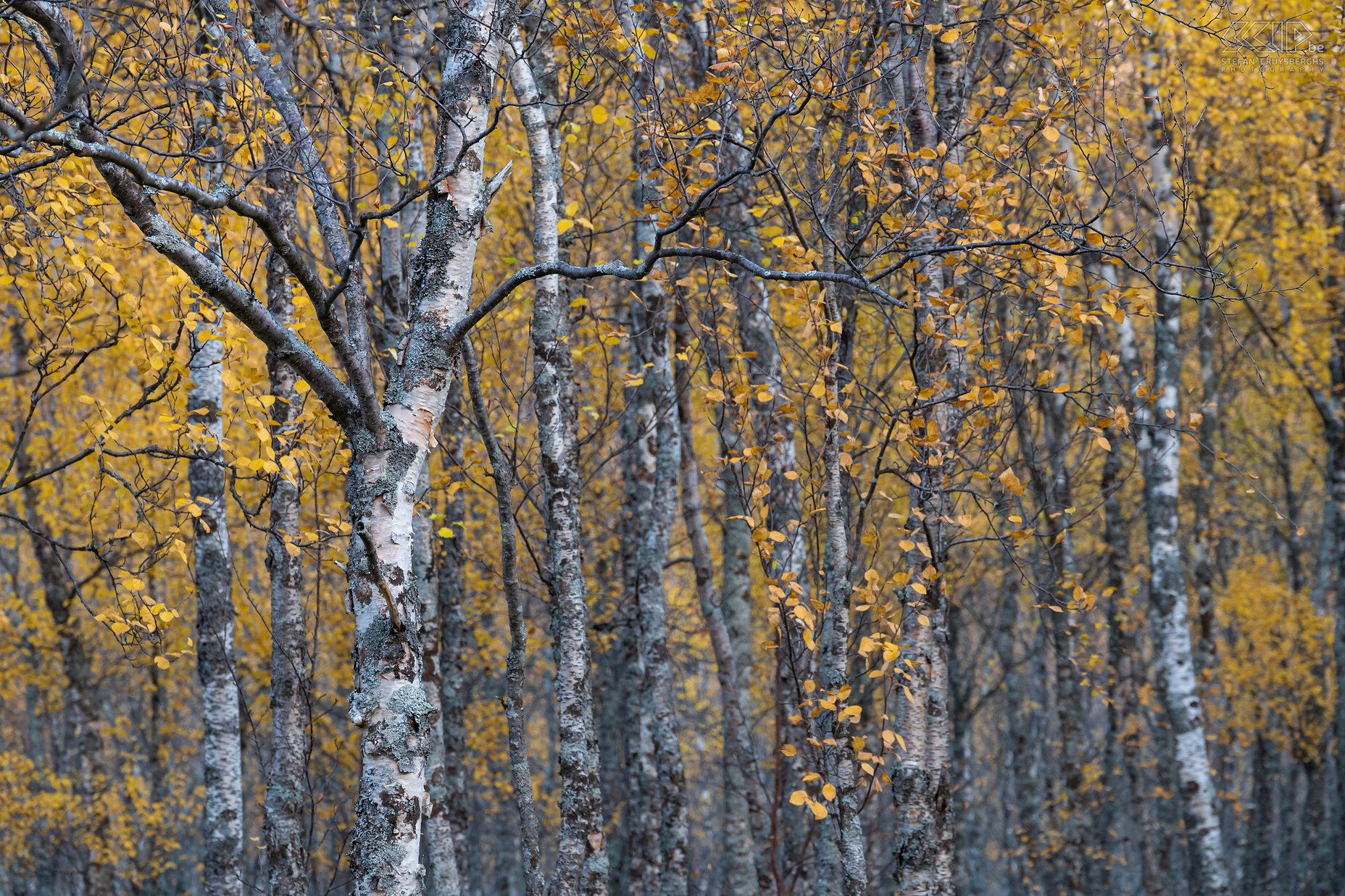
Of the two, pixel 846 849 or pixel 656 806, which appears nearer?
pixel 846 849

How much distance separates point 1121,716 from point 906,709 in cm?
993

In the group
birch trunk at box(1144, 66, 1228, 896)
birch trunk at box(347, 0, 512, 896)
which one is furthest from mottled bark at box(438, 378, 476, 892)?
birch trunk at box(1144, 66, 1228, 896)

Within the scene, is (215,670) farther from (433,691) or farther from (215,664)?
(433,691)

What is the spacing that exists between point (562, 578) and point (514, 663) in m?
0.73

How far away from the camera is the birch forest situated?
461 cm

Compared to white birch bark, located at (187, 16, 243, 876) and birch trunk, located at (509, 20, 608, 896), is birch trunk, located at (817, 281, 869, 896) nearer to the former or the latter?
birch trunk, located at (509, 20, 608, 896)

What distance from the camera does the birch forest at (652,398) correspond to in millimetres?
4613

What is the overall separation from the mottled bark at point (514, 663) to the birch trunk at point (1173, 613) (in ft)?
22.4

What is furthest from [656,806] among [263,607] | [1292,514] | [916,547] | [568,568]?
[1292,514]

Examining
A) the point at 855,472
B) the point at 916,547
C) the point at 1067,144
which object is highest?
the point at 1067,144

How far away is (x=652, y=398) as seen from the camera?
10.8 metres

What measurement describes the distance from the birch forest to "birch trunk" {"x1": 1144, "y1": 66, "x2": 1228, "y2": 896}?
0.05 m

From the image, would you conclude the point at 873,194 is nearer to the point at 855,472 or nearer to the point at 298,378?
the point at 855,472

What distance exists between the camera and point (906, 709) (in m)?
6.15
